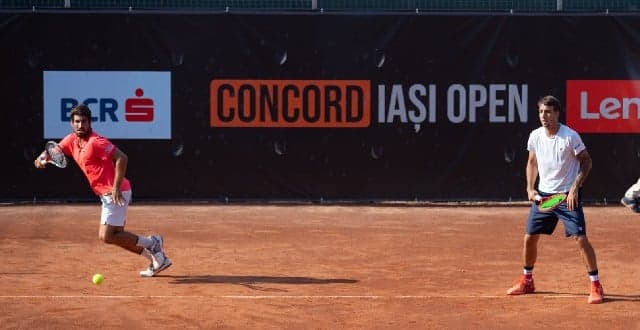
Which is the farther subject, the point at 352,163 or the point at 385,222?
the point at 352,163

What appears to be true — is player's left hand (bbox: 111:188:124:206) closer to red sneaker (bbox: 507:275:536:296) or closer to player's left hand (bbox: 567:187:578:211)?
red sneaker (bbox: 507:275:536:296)

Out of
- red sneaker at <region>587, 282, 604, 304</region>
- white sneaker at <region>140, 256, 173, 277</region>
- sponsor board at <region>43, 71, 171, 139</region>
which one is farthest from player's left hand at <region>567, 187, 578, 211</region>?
sponsor board at <region>43, 71, 171, 139</region>

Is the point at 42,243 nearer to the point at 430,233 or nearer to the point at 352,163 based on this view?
the point at 430,233

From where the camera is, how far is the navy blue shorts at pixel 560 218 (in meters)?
8.70

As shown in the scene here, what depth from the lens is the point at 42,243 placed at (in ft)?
41.5

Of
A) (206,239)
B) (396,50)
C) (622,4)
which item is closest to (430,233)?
(206,239)

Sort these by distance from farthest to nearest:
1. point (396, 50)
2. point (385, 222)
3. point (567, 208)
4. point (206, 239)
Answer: point (396, 50) < point (385, 222) < point (206, 239) < point (567, 208)

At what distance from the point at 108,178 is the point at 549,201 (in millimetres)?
4085

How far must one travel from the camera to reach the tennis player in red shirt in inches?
383

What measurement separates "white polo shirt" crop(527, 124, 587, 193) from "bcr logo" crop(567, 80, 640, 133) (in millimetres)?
8558

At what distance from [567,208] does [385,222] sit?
651 cm

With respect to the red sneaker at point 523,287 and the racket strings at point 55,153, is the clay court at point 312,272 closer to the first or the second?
the red sneaker at point 523,287

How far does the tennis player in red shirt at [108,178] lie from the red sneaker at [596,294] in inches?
157

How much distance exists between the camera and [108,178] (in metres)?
9.91
